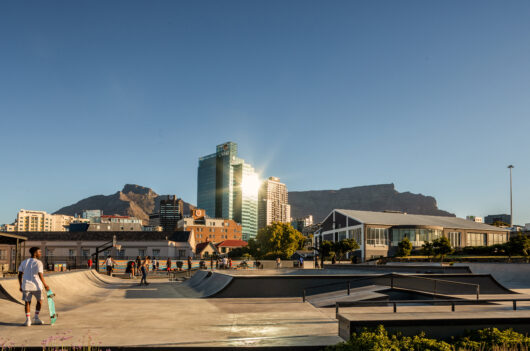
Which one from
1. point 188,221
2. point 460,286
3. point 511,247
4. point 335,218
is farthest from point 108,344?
point 188,221

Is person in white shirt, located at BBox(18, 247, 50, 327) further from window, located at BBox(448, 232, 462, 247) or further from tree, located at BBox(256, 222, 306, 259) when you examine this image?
window, located at BBox(448, 232, 462, 247)

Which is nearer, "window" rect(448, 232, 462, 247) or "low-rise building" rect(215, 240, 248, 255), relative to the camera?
"window" rect(448, 232, 462, 247)

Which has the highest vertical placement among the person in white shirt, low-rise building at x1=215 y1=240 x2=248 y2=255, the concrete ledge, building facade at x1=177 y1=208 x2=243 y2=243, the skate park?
the person in white shirt

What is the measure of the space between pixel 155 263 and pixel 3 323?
38.5 m

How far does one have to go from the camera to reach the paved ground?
873 centimetres

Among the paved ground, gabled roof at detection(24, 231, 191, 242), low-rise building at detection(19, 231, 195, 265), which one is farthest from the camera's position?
gabled roof at detection(24, 231, 191, 242)

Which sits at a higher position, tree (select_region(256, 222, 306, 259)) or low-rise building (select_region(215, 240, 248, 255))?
tree (select_region(256, 222, 306, 259))

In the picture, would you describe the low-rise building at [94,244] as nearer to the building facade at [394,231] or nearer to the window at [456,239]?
the building facade at [394,231]

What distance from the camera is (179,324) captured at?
10812mm

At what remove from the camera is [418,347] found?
25.3 feet

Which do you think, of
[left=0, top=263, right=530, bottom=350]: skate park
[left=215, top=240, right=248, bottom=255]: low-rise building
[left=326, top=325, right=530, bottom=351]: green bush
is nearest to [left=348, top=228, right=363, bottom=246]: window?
[left=0, top=263, right=530, bottom=350]: skate park

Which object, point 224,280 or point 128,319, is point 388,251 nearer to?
point 224,280

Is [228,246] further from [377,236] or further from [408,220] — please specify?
[377,236]

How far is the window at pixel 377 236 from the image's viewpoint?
71312 mm
